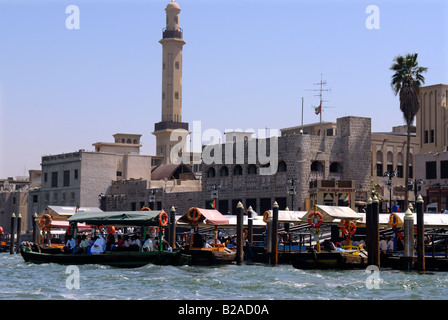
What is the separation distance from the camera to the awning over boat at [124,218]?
38.5m

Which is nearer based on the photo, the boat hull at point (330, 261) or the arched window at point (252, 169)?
the boat hull at point (330, 261)

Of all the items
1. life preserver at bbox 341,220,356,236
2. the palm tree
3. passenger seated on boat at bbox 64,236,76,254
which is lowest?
passenger seated on boat at bbox 64,236,76,254

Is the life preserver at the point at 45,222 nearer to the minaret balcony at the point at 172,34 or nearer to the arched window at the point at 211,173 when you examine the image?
the arched window at the point at 211,173

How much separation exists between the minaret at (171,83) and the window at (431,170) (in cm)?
4504

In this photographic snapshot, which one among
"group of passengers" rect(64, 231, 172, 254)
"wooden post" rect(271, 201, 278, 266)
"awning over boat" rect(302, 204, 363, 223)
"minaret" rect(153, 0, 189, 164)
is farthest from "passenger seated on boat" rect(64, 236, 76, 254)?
"minaret" rect(153, 0, 189, 164)

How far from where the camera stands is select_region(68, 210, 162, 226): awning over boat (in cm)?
3853

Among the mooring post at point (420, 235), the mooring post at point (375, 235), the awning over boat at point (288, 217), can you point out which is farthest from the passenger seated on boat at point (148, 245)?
the awning over boat at point (288, 217)

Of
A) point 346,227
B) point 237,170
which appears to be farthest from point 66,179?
point 346,227

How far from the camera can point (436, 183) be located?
67.9m

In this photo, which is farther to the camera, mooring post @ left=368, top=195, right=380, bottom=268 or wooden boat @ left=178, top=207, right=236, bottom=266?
wooden boat @ left=178, top=207, right=236, bottom=266

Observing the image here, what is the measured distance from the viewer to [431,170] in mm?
68938

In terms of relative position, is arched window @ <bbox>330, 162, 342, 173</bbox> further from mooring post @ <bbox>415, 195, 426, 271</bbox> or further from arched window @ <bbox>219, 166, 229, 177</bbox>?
mooring post @ <bbox>415, 195, 426, 271</bbox>

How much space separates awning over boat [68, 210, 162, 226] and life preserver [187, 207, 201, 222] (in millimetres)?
3663

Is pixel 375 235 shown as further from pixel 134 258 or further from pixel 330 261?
pixel 134 258
